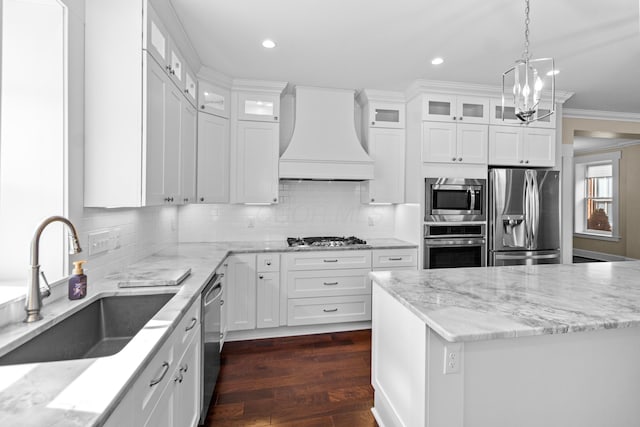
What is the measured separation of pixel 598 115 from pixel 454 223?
2.87 meters

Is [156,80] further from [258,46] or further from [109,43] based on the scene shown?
[258,46]

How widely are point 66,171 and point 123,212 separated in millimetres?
645

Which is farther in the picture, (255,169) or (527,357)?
(255,169)

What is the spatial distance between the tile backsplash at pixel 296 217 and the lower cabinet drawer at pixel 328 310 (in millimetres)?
844

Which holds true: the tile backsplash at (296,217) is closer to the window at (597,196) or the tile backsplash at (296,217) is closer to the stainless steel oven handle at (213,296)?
the stainless steel oven handle at (213,296)

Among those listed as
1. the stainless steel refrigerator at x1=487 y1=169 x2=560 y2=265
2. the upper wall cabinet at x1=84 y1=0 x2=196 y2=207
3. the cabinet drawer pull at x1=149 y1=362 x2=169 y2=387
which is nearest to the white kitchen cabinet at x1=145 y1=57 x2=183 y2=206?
the upper wall cabinet at x1=84 y1=0 x2=196 y2=207

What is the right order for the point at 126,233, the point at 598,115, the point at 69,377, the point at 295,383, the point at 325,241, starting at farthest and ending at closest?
the point at 598,115 → the point at 325,241 → the point at 295,383 → the point at 126,233 → the point at 69,377

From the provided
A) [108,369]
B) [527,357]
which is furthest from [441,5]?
[108,369]

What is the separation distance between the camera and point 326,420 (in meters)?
1.92

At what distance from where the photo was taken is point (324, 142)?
334 centimetres

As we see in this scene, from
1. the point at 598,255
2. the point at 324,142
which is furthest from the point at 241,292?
the point at 598,255

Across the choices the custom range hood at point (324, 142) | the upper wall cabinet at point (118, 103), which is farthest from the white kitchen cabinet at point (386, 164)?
the upper wall cabinet at point (118, 103)

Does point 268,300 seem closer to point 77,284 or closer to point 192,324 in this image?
point 192,324

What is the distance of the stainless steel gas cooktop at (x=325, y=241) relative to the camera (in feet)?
10.7
